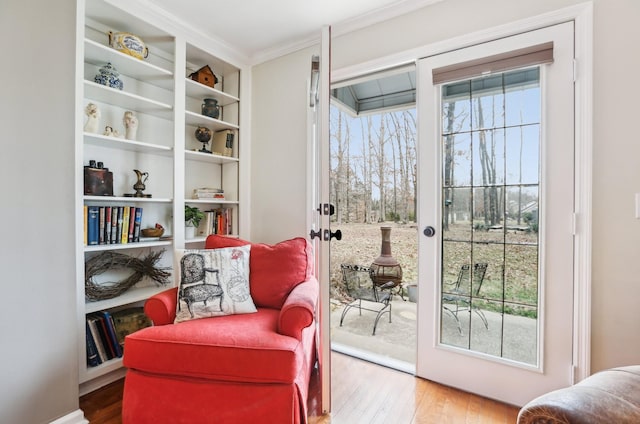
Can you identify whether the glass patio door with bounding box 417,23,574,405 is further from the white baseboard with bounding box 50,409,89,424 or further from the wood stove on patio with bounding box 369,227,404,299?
the white baseboard with bounding box 50,409,89,424

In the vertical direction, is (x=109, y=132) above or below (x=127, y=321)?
above

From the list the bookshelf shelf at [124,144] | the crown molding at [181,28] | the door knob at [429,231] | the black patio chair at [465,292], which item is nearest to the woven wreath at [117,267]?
the bookshelf shelf at [124,144]

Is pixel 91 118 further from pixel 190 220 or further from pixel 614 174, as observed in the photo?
pixel 614 174

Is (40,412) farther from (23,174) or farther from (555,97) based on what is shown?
(555,97)

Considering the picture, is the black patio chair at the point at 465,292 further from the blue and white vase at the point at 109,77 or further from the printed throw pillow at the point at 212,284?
the blue and white vase at the point at 109,77

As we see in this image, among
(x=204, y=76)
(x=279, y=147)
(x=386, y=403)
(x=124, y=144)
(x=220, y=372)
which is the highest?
(x=204, y=76)

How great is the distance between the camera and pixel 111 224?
6.36 feet

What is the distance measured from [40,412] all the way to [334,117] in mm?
2903

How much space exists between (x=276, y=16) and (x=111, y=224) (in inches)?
72.5

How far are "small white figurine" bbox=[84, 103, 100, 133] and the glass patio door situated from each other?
6.87ft

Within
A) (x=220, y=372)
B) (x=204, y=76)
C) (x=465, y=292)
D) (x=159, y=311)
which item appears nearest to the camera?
(x=220, y=372)

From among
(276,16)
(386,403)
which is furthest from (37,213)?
(386,403)

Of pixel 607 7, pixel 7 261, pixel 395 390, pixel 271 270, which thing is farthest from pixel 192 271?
pixel 607 7

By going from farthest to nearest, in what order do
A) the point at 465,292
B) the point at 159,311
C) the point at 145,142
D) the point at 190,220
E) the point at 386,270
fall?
the point at 386,270
the point at 190,220
the point at 145,142
the point at 465,292
the point at 159,311
